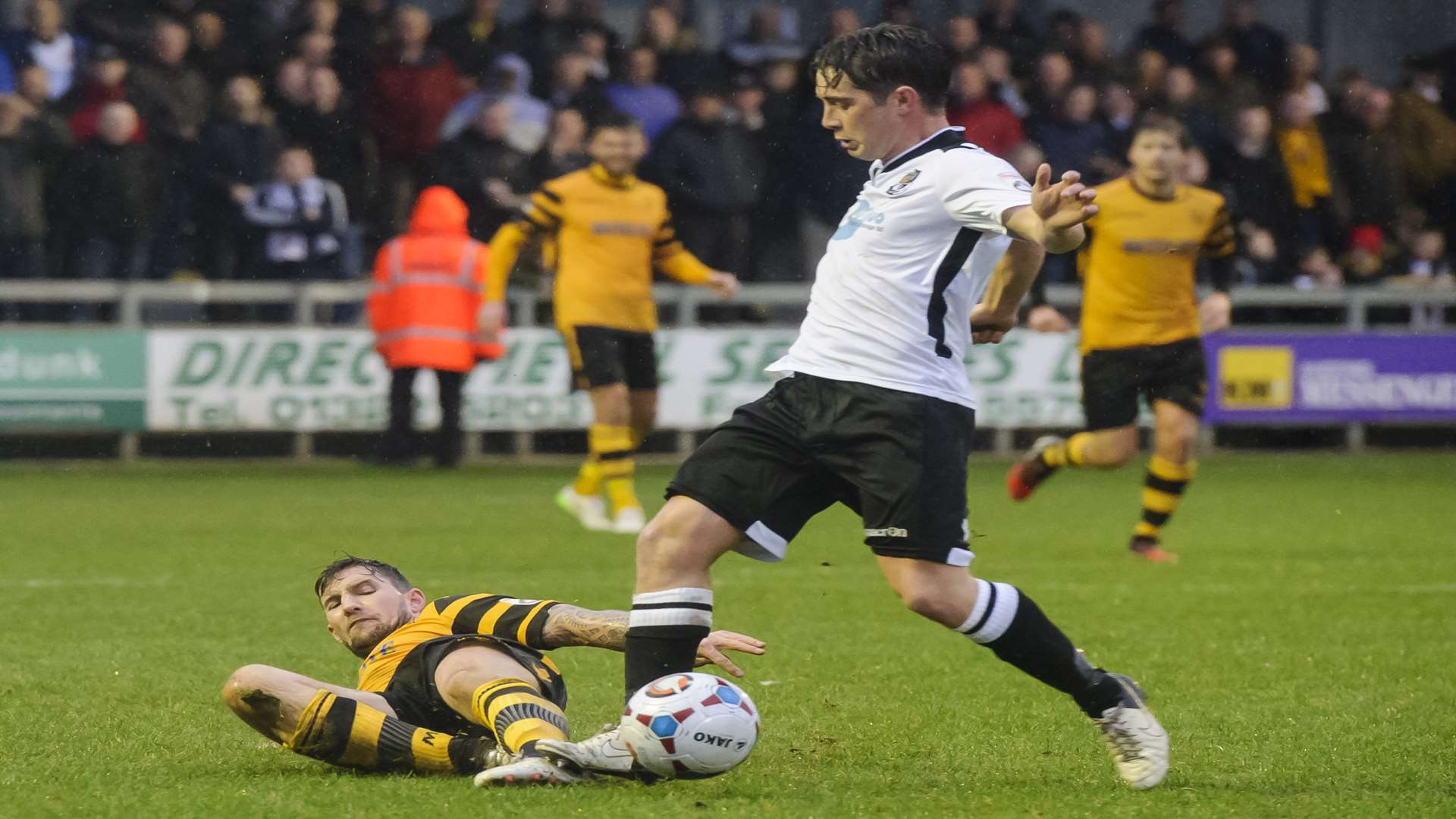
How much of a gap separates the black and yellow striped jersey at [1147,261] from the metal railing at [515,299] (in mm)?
5928

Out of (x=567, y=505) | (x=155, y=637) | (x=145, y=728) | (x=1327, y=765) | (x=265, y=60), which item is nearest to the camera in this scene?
(x=1327, y=765)

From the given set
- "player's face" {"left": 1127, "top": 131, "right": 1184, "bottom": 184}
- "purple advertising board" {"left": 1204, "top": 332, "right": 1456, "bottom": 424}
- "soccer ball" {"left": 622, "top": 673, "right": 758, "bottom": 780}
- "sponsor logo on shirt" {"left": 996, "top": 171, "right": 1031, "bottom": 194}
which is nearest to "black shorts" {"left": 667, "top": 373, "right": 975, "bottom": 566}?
"soccer ball" {"left": 622, "top": 673, "right": 758, "bottom": 780}

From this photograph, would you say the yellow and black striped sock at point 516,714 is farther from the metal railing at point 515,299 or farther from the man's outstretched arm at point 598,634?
the metal railing at point 515,299

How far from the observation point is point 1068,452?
30.9 feet

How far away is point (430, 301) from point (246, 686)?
32.5ft

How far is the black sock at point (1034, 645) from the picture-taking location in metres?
4.30

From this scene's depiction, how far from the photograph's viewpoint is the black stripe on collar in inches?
175

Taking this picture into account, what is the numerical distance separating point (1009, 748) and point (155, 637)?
10.4 ft

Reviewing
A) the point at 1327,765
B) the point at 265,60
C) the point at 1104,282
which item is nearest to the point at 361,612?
the point at 1327,765

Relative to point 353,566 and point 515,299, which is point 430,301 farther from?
point 353,566

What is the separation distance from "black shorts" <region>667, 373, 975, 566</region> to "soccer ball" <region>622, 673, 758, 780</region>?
0.39 m

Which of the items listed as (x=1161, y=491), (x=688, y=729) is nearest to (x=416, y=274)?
(x=1161, y=491)

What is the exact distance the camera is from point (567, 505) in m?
11.0

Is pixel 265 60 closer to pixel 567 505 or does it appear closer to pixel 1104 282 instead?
pixel 567 505
